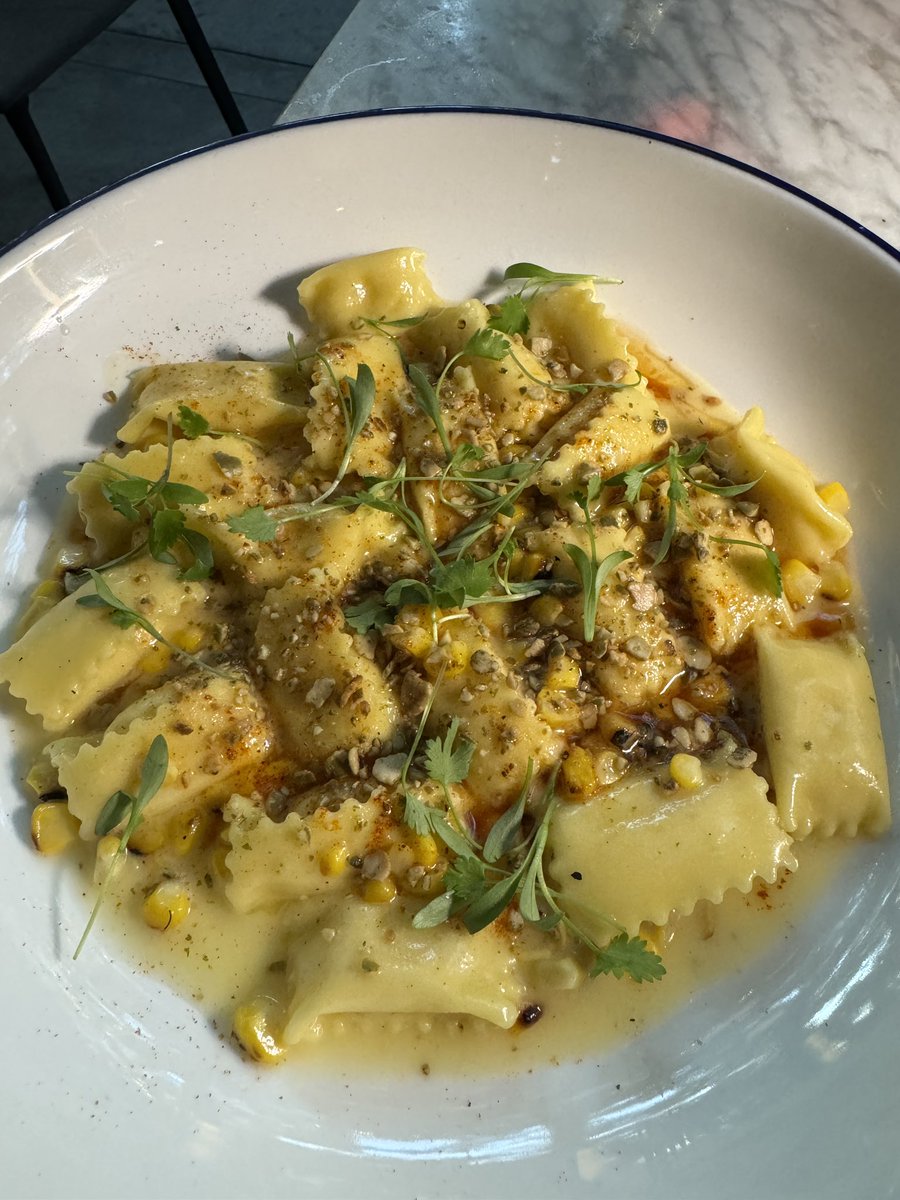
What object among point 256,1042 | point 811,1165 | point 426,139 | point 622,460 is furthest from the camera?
point 426,139

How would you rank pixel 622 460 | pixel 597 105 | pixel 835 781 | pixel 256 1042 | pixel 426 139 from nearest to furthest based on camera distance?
1. pixel 256 1042
2. pixel 835 781
3. pixel 622 460
4. pixel 426 139
5. pixel 597 105

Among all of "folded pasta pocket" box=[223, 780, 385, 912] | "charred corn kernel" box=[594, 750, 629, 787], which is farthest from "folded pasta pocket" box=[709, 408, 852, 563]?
"folded pasta pocket" box=[223, 780, 385, 912]

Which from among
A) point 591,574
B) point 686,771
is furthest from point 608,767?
point 591,574

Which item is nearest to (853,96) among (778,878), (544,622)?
(544,622)

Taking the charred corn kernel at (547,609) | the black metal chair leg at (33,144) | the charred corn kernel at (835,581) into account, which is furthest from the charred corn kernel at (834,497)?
the black metal chair leg at (33,144)

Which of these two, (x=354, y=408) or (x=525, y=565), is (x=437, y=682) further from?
(x=354, y=408)

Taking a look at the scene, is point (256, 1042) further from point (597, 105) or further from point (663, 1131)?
point (597, 105)
